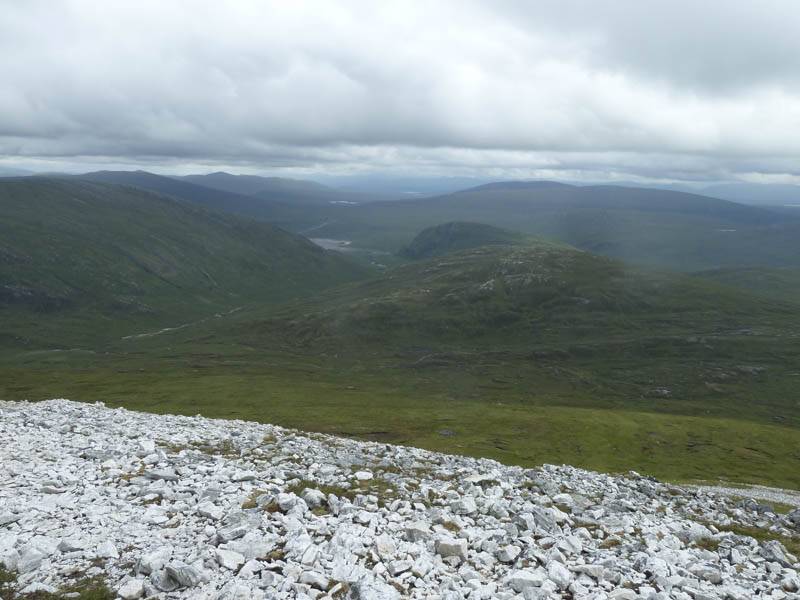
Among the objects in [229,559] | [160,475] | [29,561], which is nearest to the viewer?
[29,561]

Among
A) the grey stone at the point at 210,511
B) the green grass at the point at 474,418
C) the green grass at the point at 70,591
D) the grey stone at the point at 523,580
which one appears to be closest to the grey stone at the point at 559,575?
the grey stone at the point at 523,580

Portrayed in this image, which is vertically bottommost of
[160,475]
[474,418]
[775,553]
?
[474,418]

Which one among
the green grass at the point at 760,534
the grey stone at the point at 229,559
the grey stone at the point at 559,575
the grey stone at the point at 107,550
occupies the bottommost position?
the green grass at the point at 760,534

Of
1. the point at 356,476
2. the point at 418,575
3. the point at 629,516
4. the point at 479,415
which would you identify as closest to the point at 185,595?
the point at 418,575

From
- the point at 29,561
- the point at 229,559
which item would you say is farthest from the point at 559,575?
the point at 29,561

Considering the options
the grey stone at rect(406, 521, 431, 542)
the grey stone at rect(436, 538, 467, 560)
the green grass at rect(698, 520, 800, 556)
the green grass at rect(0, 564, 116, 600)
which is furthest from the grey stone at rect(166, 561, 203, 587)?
the green grass at rect(698, 520, 800, 556)

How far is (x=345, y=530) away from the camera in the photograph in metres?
18.6

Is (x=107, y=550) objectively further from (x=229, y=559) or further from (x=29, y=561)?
(x=229, y=559)

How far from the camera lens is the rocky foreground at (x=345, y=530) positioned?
15.6 meters

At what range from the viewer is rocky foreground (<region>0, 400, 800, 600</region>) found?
15.6 m

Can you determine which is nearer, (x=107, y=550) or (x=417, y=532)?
(x=107, y=550)

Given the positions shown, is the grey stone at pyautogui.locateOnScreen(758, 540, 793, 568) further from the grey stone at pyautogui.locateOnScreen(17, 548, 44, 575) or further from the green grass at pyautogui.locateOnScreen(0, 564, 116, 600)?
the grey stone at pyautogui.locateOnScreen(17, 548, 44, 575)

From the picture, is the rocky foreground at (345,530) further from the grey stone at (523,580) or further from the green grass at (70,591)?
the green grass at (70,591)

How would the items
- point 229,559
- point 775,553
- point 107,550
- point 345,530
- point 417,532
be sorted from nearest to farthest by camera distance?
point 229,559, point 107,550, point 345,530, point 417,532, point 775,553
